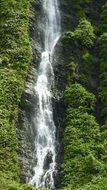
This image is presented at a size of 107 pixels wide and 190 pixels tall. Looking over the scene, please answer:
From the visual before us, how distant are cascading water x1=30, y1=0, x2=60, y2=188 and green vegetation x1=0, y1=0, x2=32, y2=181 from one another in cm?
140

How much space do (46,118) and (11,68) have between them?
456 centimetres

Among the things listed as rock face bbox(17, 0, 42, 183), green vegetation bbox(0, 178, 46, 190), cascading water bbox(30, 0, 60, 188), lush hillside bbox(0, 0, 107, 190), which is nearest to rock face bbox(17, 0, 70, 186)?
rock face bbox(17, 0, 42, 183)

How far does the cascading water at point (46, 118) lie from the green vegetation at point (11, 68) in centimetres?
140

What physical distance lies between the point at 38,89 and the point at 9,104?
3.10 metres

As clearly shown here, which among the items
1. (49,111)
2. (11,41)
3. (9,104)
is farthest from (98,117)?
(11,41)

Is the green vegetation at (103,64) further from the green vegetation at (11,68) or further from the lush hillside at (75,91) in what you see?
A: the green vegetation at (11,68)

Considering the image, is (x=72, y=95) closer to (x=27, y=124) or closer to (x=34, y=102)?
(x=34, y=102)

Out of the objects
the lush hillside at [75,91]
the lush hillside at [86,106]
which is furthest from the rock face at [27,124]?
the lush hillside at [86,106]

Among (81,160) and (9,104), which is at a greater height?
(9,104)

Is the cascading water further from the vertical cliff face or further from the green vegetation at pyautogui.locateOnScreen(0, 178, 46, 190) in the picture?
the green vegetation at pyautogui.locateOnScreen(0, 178, 46, 190)

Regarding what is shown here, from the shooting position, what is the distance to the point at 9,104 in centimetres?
3244

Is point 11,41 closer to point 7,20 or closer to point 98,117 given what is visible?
point 7,20

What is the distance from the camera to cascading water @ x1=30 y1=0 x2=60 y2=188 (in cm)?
3028

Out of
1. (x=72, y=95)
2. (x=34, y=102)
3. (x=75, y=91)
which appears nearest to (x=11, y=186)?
(x=34, y=102)
